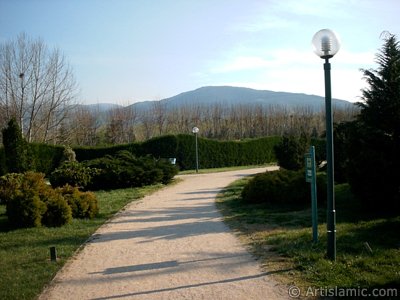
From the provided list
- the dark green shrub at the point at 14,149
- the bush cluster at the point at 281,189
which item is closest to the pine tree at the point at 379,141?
the bush cluster at the point at 281,189

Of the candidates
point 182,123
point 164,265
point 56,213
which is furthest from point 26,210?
point 182,123

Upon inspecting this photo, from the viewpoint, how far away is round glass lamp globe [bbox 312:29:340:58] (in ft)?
19.5

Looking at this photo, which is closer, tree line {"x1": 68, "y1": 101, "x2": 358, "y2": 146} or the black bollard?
the black bollard

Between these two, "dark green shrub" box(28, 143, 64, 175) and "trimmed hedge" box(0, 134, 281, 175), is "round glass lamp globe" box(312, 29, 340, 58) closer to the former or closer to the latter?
"trimmed hedge" box(0, 134, 281, 175)

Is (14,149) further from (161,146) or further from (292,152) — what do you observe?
(292,152)

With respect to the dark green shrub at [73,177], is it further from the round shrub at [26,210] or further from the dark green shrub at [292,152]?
the dark green shrub at [292,152]

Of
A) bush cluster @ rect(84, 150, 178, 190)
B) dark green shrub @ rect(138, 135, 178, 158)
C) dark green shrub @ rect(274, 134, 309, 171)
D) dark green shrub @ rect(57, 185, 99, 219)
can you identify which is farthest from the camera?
dark green shrub @ rect(138, 135, 178, 158)

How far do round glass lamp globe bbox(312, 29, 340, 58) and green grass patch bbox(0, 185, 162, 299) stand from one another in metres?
5.11

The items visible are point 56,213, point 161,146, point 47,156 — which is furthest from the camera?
point 161,146

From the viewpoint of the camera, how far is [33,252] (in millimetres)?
7195

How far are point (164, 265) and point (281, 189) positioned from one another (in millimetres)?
6114

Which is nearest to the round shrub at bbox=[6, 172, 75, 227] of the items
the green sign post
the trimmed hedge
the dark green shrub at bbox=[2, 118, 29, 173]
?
the green sign post

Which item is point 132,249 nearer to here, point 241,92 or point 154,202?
point 154,202

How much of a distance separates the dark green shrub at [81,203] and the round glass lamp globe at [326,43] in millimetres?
7195
